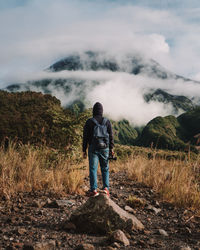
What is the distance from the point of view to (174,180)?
6266 mm

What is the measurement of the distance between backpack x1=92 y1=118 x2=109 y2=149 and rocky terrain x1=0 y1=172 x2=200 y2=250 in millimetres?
1303

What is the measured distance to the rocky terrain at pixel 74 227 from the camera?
3.38 metres

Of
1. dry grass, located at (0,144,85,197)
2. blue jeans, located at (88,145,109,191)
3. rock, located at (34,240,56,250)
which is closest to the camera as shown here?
rock, located at (34,240,56,250)

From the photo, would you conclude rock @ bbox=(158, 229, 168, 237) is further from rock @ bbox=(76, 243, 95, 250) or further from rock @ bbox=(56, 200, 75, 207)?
rock @ bbox=(56, 200, 75, 207)

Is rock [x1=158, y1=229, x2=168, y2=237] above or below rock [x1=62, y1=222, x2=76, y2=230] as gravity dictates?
below

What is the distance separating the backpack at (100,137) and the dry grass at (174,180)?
6.35 ft

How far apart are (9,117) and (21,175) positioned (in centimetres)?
719

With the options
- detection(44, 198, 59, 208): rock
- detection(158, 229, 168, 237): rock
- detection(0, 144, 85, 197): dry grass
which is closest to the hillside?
detection(0, 144, 85, 197): dry grass

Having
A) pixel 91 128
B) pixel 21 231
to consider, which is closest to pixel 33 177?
pixel 91 128

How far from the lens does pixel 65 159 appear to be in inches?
296

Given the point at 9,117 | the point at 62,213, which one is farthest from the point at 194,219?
the point at 9,117

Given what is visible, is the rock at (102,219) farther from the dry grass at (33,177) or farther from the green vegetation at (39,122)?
the green vegetation at (39,122)

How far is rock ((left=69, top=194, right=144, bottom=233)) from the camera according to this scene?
3893 mm

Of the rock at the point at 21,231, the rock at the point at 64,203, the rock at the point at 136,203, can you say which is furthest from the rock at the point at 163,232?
the rock at the point at 21,231
